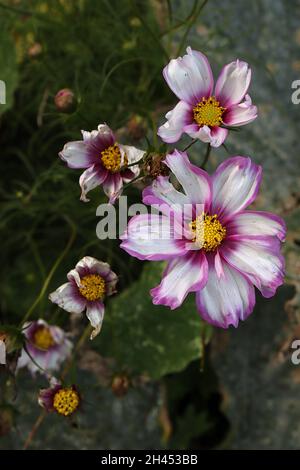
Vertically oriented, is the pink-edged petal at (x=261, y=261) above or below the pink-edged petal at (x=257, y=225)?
below

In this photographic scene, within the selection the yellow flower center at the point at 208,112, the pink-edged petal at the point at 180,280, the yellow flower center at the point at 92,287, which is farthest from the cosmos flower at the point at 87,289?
the yellow flower center at the point at 208,112

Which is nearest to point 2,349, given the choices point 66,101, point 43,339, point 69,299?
point 69,299

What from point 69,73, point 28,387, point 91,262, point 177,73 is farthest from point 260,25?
point 28,387

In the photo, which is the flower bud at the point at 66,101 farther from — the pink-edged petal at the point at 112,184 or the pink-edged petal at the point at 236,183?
the pink-edged petal at the point at 236,183

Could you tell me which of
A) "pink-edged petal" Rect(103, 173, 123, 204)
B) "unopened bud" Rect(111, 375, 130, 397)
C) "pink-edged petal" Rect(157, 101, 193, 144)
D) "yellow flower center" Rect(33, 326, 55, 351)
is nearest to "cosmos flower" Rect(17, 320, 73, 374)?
"yellow flower center" Rect(33, 326, 55, 351)

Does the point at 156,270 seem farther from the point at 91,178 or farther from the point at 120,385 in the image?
the point at 91,178

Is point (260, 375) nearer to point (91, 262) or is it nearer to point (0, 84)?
point (91, 262)
